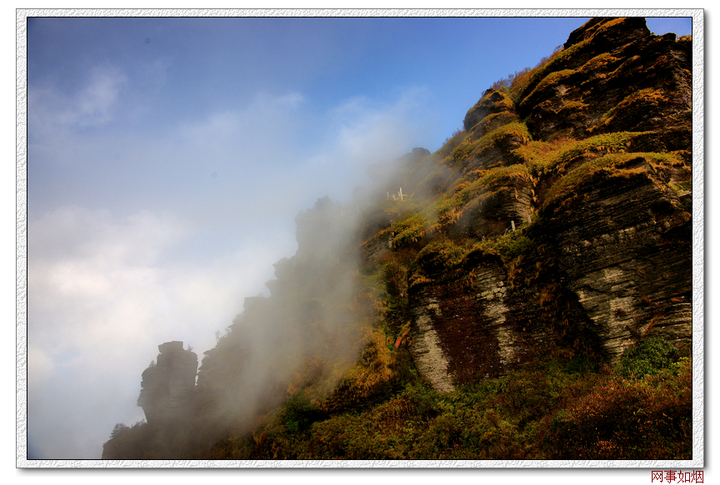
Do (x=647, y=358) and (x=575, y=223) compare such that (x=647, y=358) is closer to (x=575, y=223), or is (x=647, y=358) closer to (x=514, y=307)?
(x=514, y=307)

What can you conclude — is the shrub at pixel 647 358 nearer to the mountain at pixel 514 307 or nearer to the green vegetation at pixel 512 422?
the mountain at pixel 514 307

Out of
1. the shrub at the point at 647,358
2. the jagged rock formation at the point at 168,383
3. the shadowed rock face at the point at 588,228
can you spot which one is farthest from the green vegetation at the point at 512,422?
the jagged rock formation at the point at 168,383

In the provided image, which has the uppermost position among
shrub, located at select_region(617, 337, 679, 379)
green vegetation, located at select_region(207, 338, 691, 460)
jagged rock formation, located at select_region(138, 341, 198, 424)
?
shrub, located at select_region(617, 337, 679, 379)

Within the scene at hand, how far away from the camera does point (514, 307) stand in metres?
10.8

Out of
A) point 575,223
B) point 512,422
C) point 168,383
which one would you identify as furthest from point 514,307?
point 168,383

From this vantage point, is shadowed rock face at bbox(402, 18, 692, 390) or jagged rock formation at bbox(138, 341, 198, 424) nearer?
shadowed rock face at bbox(402, 18, 692, 390)

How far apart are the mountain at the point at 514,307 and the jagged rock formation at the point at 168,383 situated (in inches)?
95.6

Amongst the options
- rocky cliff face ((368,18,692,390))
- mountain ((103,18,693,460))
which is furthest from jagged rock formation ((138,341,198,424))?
rocky cliff face ((368,18,692,390))

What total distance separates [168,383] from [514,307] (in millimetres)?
28351

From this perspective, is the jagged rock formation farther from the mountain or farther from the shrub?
the shrub

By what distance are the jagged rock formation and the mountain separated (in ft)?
7.96

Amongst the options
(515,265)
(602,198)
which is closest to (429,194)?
(515,265)

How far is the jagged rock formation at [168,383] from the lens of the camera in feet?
80.5

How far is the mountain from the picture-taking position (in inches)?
307
